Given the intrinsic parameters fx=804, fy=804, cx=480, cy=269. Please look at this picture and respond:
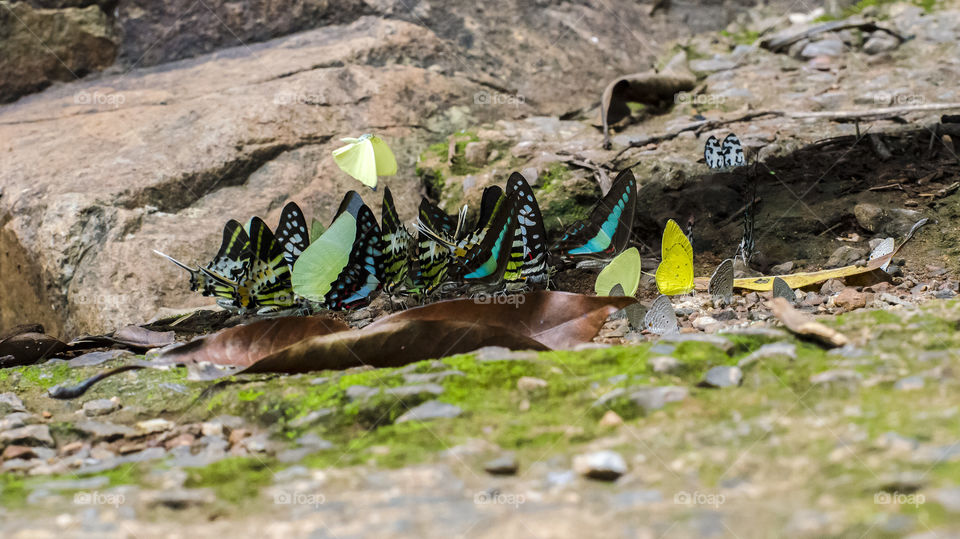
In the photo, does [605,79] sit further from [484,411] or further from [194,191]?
[484,411]

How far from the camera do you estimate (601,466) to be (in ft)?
4.21

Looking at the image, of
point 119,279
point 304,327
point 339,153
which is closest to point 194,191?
point 119,279

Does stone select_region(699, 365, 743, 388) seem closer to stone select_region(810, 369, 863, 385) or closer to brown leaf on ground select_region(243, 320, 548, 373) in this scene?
stone select_region(810, 369, 863, 385)

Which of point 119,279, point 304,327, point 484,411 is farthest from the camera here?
point 119,279

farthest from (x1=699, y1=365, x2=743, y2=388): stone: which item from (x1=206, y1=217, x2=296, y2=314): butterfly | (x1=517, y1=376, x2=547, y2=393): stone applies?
(x1=206, y1=217, x2=296, y2=314): butterfly

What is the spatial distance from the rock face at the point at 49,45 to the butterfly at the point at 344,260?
325 cm

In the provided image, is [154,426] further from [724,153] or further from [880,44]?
[880,44]

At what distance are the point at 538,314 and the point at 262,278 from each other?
971 mm

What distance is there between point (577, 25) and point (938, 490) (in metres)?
4.35

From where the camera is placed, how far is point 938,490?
1066 millimetres

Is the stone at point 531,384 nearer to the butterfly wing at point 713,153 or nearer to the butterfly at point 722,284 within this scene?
the butterfly at point 722,284

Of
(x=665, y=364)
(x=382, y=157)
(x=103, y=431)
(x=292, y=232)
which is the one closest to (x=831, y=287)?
(x=665, y=364)

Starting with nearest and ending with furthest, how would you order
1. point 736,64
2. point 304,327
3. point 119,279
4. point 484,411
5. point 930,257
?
point 484,411 → point 304,327 → point 930,257 → point 119,279 → point 736,64

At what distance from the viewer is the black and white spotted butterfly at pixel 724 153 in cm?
317
